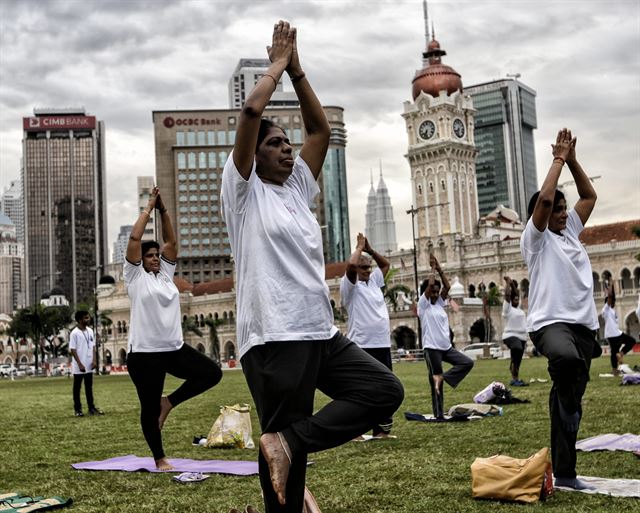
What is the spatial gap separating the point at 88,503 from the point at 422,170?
100834mm

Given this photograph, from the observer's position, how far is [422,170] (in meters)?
105

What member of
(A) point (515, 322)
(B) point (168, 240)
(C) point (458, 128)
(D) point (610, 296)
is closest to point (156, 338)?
(B) point (168, 240)

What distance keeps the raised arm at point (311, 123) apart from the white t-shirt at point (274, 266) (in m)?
0.41

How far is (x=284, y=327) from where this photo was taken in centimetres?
428

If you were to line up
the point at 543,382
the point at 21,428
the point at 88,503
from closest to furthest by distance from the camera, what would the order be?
the point at 88,503 < the point at 21,428 < the point at 543,382

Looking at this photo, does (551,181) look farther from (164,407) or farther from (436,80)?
(436,80)

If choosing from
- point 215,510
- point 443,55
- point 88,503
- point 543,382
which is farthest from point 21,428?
point 443,55

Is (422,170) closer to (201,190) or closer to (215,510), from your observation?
(201,190)

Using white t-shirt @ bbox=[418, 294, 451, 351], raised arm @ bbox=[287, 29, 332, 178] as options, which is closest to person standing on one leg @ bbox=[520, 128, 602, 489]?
→ raised arm @ bbox=[287, 29, 332, 178]

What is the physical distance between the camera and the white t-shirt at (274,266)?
4.30 meters

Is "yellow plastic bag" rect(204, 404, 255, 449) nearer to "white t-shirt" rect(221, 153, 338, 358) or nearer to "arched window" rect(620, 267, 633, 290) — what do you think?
"white t-shirt" rect(221, 153, 338, 358)

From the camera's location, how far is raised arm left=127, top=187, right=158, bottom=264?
24.7 feet

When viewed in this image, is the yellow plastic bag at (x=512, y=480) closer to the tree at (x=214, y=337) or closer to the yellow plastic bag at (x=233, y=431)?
the yellow plastic bag at (x=233, y=431)

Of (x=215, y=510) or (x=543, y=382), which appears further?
(x=543, y=382)
